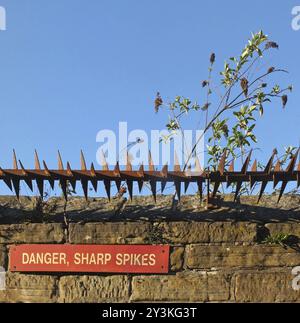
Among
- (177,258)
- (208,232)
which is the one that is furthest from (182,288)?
(208,232)

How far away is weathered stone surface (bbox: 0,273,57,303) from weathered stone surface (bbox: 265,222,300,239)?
170cm

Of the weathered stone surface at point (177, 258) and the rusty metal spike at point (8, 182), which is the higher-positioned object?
the rusty metal spike at point (8, 182)

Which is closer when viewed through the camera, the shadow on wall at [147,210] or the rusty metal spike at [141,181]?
the rusty metal spike at [141,181]

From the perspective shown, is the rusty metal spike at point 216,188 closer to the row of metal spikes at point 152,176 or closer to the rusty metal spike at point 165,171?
the row of metal spikes at point 152,176

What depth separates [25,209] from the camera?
458 cm

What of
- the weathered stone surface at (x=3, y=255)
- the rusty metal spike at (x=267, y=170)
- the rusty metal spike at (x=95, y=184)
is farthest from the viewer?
the weathered stone surface at (x=3, y=255)

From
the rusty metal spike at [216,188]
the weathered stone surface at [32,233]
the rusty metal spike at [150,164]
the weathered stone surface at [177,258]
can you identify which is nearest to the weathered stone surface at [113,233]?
the weathered stone surface at [32,233]

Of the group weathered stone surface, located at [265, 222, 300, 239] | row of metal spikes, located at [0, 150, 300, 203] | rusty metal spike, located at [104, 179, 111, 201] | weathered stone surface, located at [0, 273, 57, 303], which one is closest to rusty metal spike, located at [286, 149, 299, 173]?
row of metal spikes, located at [0, 150, 300, 203]

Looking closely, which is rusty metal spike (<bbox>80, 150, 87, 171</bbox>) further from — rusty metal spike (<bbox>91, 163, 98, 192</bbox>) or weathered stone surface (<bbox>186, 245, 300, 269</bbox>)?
weathered stone surface (<bbox>186, 245, 300, 269</bbox>)

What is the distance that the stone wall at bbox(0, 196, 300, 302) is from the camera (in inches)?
163

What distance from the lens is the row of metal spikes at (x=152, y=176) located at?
4.05 meters

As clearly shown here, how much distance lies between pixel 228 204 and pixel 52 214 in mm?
1427
